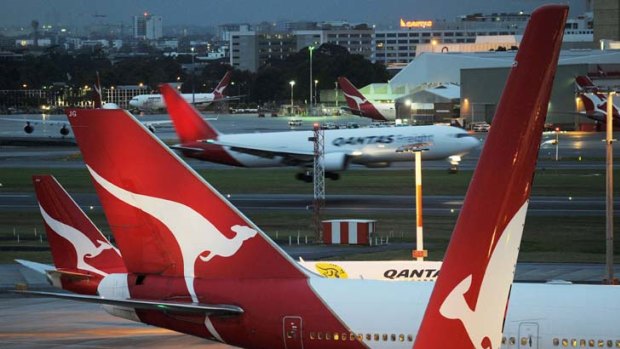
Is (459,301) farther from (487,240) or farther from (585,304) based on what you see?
(585,304)

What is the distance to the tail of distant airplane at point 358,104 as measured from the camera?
177m

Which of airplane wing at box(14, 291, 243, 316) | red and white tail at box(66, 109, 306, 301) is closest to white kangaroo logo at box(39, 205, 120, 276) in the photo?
red and white tail at box(66, 109, 306, 301)

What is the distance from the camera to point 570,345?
21.7m

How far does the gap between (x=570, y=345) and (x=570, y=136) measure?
124746mm

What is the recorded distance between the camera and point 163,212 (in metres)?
22.0

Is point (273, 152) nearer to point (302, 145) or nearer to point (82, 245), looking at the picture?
point (302, 145)

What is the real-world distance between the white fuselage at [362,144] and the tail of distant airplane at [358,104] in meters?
86.4

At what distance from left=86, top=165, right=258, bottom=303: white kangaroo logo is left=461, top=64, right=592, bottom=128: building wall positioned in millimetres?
132465

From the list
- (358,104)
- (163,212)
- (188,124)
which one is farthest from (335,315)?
(358,104)

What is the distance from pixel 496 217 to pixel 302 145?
76.3 meters

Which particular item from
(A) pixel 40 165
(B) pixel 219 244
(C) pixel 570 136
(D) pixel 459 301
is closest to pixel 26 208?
(A) pixel 40 165

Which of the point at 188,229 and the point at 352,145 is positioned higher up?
the point at 188,229

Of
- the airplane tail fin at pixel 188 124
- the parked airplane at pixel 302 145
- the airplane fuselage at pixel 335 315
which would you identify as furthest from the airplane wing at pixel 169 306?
the airplane tail fin at pixel 188 124

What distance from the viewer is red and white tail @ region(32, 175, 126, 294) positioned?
31.5 m
